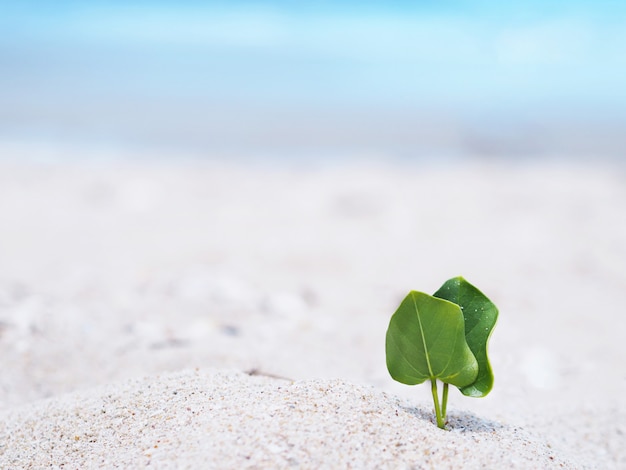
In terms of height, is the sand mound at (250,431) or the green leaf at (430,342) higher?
the green leaf at (430,342)

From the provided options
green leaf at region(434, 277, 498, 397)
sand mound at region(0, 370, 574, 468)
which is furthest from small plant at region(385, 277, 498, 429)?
sand mound at region(0, 370, 574, 468)

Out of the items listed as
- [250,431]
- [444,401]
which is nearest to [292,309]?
[444,401]

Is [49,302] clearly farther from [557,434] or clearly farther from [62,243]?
[557,434]

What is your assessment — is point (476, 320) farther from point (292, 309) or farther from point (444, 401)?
point (292, 309)

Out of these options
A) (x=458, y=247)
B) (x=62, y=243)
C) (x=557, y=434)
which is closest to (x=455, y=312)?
(x=557, y=434)

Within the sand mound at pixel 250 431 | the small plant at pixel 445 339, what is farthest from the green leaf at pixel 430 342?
the sand mound at pixel 250 431

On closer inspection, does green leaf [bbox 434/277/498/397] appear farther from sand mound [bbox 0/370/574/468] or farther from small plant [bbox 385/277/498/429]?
sand mound [bbox 0/370/574/468]

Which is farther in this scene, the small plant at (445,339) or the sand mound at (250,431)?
the small plant at (445,339)

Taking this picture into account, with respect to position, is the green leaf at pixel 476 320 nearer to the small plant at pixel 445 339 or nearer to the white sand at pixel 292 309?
the small plant at pixel 445 339
